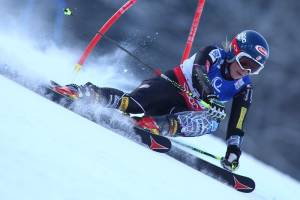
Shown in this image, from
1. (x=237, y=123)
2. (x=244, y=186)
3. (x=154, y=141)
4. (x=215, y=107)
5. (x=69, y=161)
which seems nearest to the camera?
(x=69, y=161)

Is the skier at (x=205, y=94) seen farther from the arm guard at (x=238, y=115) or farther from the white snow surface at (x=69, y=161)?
the white snow surface at (x=69, y=161)

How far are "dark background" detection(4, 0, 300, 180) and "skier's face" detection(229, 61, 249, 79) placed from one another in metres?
2.03

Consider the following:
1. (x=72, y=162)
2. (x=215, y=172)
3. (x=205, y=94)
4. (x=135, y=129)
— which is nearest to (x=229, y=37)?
(x=205, y=94)

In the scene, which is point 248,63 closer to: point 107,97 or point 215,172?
point 215,172

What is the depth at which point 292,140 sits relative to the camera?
777cm

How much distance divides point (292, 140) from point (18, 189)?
5798 millimetres

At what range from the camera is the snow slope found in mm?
2705

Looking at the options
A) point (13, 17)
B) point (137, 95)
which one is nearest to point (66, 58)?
point (13, 17)

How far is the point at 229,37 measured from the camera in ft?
27.0

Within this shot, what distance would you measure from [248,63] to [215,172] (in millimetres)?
1140

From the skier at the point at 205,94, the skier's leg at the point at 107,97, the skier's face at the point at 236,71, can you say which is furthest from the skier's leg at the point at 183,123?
the skier's face at the point at 236,71

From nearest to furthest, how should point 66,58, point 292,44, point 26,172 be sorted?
point 26,172 < point 66,58 < point 292,44

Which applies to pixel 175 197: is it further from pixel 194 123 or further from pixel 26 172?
pixel 194 123

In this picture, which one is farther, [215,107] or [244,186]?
[215,107]
